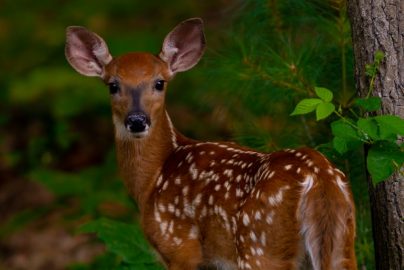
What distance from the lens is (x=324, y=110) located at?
4.58 metres

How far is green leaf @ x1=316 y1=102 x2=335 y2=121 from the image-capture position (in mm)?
4559

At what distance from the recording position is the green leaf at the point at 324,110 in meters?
4.56

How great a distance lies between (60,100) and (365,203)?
179 inches

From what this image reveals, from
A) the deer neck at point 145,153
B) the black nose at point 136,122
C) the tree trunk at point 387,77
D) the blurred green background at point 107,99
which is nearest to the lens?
the tree trunk at point 387,77

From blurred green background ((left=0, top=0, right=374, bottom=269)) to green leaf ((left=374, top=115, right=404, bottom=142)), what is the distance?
0.82 meters

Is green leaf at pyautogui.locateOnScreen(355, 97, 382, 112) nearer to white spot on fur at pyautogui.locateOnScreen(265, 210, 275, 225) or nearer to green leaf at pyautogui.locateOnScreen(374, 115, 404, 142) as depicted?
green leaf at pyautogui.locateOnScreen(374, 115, 404, 142)

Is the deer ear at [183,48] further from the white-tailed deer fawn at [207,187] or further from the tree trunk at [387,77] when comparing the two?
the tree trunk at [387,77]

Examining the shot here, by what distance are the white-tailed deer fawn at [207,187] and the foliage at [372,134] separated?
17cm

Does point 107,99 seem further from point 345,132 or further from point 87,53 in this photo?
point 345,132

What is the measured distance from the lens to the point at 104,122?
11.0m

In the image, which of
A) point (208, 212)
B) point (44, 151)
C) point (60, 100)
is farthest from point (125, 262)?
point (60, 100)

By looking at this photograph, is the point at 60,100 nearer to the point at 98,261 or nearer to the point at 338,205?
the point at 98,261

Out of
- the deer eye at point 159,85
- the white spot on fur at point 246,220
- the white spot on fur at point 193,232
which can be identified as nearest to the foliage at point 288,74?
the deer eye at point 159,85

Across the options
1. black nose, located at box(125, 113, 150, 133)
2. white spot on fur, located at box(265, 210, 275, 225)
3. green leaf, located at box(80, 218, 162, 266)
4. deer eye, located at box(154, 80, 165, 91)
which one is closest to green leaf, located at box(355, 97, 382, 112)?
white spot on fur, located at box(265, 210, 275, 225)
